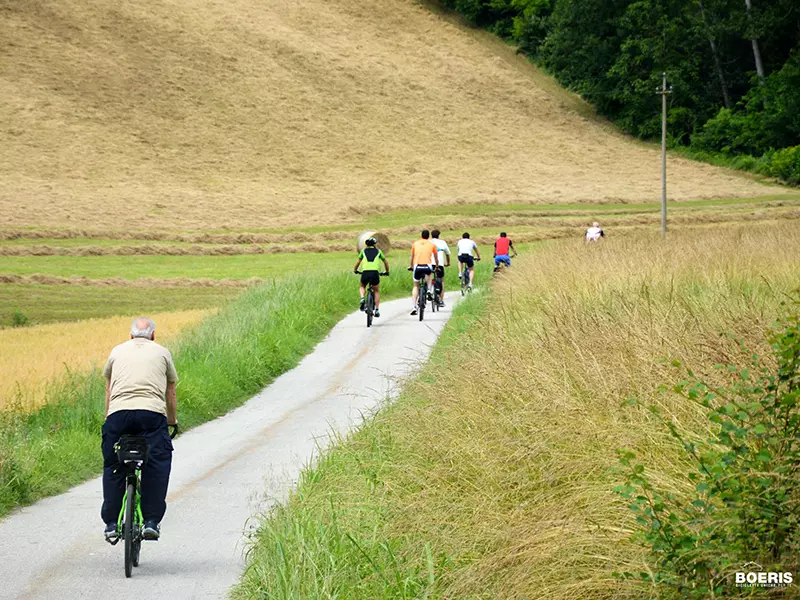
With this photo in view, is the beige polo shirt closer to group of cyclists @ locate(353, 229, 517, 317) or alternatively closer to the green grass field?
the green grass field

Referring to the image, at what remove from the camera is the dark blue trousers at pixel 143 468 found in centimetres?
861

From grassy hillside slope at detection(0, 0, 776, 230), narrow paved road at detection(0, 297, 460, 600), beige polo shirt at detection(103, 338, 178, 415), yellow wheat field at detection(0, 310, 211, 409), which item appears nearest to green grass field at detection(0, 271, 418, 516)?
narrow paved road at detection(0, 297, 460, 600)

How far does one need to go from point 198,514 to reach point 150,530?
185 cm

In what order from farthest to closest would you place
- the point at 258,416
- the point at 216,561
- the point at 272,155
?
1. the point at 272,155
2. the point at 258,416
3. the point at 216,561

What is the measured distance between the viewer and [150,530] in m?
8.45

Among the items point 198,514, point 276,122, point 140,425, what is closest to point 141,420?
point 140,425

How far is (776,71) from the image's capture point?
7788 centimetres

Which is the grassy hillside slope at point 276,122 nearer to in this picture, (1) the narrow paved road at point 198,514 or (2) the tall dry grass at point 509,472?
(1) the narrow paved road at point 198,514

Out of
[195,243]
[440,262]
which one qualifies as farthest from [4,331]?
[195,243]

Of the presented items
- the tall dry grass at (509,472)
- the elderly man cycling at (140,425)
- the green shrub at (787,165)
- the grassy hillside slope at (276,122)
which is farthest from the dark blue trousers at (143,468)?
the green shrub at (787,165)

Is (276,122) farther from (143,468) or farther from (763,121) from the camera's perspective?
(143,468)

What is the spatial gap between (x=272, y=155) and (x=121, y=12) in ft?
84.8

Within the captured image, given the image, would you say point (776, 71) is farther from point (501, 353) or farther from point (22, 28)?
point (501, 353)

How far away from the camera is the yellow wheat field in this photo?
56.9ft
